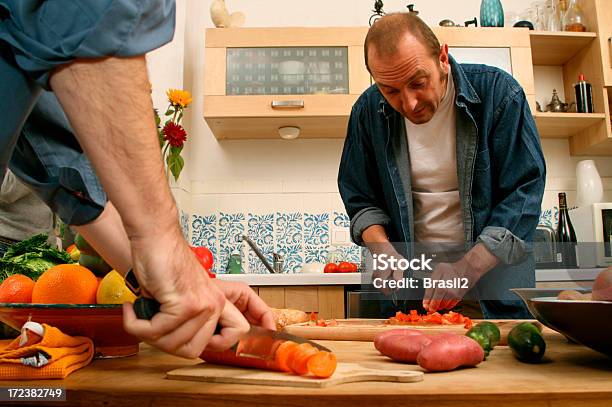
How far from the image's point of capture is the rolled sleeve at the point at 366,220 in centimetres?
179

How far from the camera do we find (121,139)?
1.81 ft

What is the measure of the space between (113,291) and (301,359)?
332 millimetres

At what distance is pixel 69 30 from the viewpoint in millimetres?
544

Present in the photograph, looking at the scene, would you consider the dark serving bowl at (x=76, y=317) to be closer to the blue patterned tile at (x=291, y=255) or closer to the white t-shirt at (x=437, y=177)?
the white t-shirt at (x=437, y=177)

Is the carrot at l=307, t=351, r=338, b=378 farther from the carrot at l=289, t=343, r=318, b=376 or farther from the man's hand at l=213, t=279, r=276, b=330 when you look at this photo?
the man's hand at l=213, t=279, r=276, b=330

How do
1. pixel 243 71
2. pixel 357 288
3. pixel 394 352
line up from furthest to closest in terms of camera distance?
pixel 243 71, pixel 357 288, pixel 394 352

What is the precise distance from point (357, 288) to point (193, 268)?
2031 millimetres

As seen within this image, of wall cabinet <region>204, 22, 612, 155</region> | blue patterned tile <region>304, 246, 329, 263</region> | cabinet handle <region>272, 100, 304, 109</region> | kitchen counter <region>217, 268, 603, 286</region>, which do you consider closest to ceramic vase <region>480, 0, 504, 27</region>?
wall cabinet <region>204, 22, 612, 155</region>

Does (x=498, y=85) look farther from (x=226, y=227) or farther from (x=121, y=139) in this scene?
(x=226, y=227)

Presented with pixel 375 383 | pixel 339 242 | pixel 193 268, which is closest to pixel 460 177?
pixel 375 383

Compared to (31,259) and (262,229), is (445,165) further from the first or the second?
(262,229)

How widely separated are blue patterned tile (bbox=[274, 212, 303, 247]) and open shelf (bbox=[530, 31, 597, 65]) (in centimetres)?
172

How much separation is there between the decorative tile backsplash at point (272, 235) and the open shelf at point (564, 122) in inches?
48.3

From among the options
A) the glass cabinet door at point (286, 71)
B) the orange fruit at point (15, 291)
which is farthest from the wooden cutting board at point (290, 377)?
the glass cabinet door at point (286, 71)
